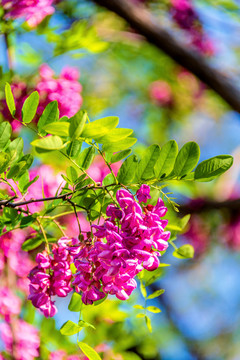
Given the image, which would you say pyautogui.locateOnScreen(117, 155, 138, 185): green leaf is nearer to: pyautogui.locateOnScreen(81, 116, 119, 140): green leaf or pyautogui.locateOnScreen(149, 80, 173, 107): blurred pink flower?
pyautogui.locateOnScreen(81, 116, 119, 140): green leaf

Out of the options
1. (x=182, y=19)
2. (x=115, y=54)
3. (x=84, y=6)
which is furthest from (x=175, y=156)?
(x=115, y=54)

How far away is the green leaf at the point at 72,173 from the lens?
761 millimetres

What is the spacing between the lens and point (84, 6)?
2.29m

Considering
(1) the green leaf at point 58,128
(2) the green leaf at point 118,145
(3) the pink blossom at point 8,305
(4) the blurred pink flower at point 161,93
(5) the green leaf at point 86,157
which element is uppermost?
(1) the green leaf at point 58,128

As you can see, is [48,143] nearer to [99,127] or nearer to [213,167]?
[99,127]

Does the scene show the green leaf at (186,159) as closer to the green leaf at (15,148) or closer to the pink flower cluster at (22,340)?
the green leaf at (15,148)

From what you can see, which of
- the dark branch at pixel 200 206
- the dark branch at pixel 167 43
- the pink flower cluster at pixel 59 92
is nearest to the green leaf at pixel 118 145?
the pink flower cluster at pixel 59 92

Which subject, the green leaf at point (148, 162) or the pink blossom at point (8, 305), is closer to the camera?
the green leaf at point (148, 162)

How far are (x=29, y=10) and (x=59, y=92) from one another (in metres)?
0.24

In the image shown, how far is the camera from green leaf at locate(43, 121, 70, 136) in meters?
0.64

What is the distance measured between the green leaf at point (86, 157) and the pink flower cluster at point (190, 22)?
2352 millimetres

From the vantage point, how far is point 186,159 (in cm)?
73

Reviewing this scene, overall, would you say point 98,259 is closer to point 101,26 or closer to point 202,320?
point 101,26

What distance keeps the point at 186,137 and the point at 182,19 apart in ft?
6.32
